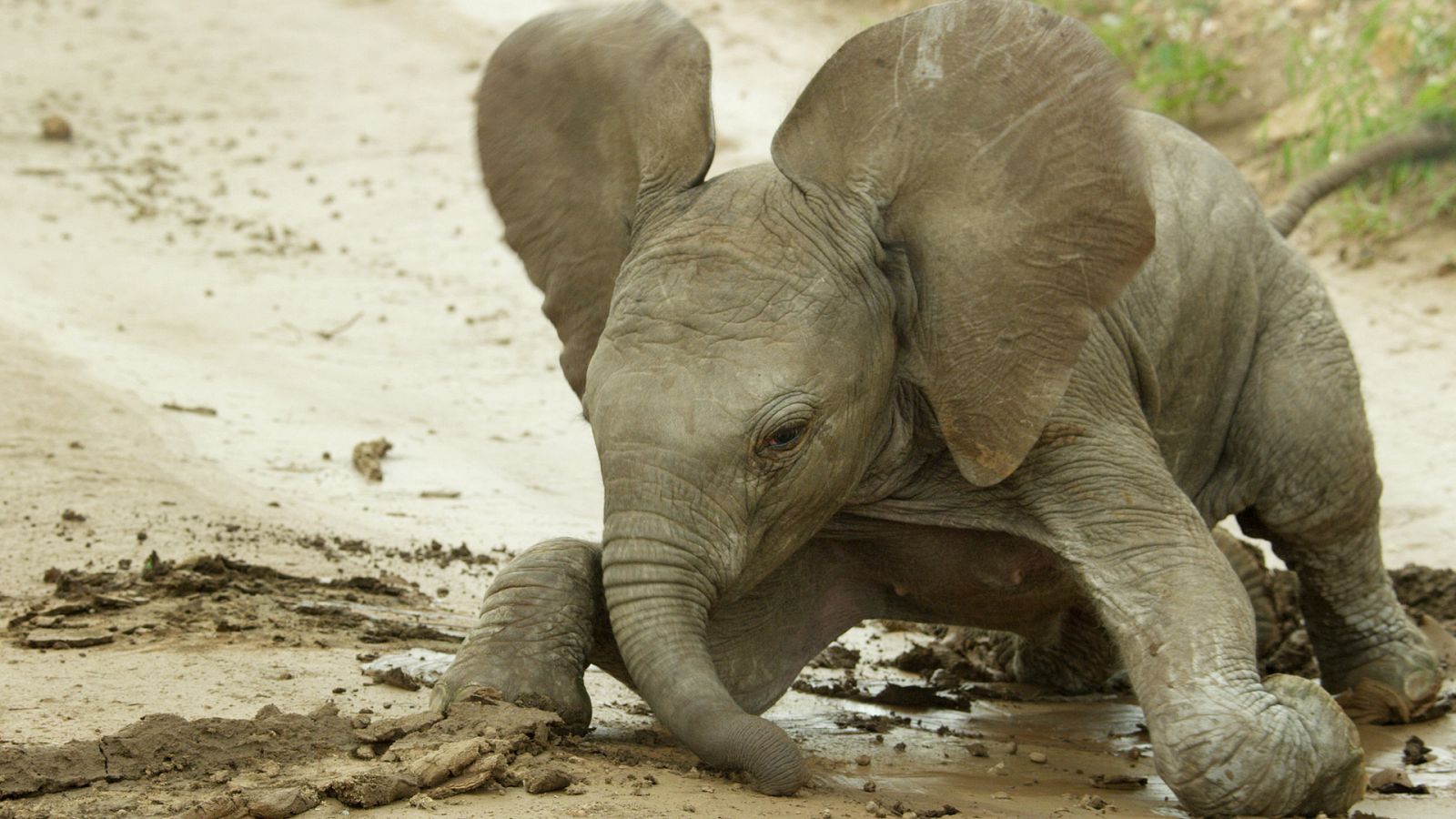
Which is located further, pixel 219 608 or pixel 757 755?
pixel 219 608

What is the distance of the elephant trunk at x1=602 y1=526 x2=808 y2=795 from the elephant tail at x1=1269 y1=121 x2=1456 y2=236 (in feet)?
12.0

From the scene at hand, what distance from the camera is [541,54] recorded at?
5.59 m

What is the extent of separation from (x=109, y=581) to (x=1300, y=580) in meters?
4.12

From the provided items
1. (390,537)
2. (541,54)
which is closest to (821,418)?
(541,54)

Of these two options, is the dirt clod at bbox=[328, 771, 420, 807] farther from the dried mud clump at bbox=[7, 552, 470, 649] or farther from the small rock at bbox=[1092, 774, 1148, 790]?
the small rock at bbox=[1092, 774, 1148, 790]

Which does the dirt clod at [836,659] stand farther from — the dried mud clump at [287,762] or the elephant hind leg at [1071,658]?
the dried mud clump at [287,762]

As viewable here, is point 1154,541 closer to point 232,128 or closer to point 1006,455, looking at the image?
point 1006,455

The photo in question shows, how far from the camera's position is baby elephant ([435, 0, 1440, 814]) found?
15.2 feet

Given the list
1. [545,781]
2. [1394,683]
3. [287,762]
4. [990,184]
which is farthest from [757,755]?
[1394,683]

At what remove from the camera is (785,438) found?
15.4 ft

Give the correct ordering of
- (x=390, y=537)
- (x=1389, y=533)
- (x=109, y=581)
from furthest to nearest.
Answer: (x=1389, y=533)
(x=390, y=537)
(x=109, y=581)

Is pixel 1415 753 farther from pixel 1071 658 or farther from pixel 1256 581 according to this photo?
pixel 1071 658

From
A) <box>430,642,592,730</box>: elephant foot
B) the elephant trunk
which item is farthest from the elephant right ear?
the elephant trunk

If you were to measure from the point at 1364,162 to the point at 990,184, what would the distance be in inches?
129
